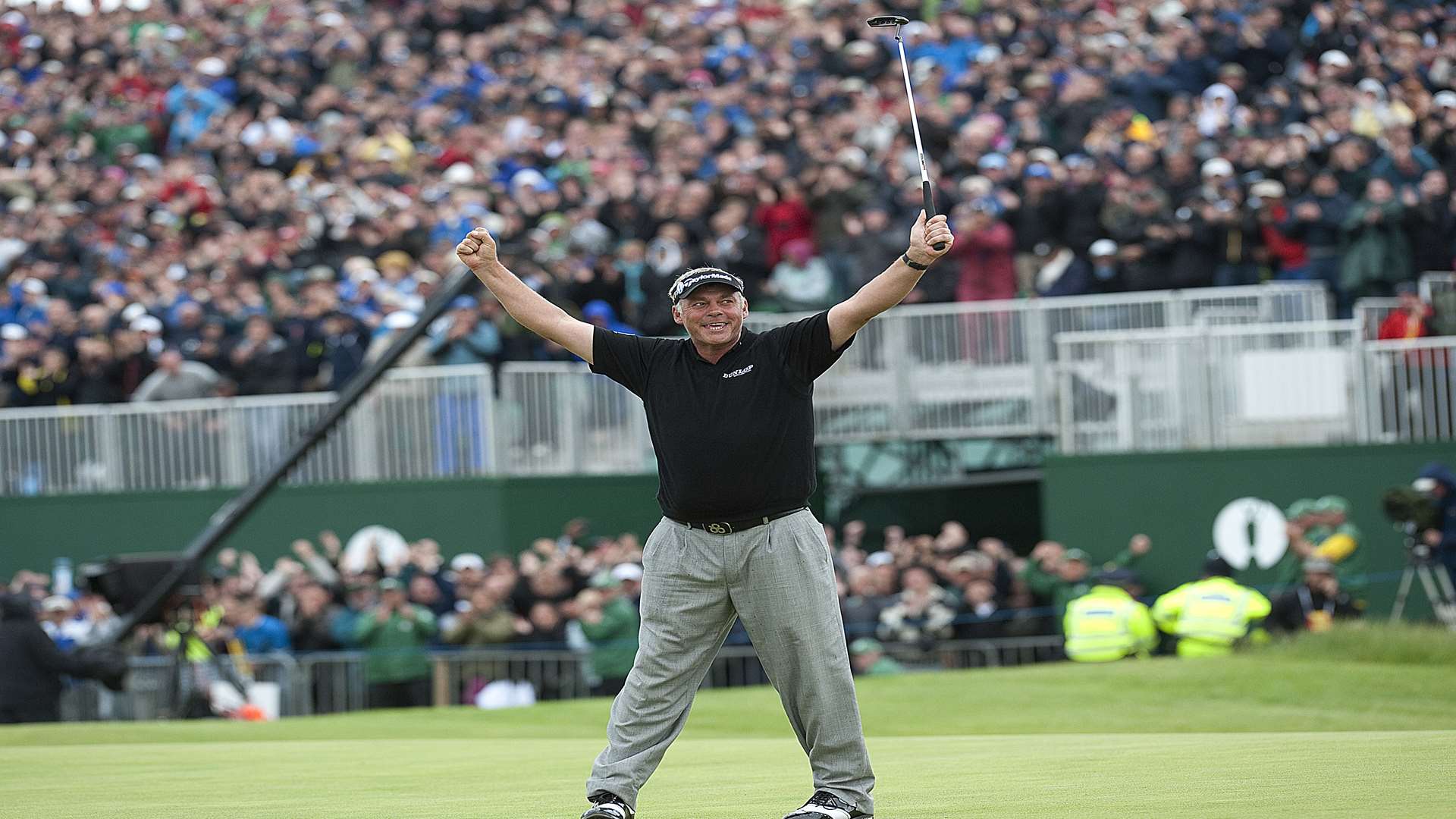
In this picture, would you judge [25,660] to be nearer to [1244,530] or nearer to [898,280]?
[898,280]

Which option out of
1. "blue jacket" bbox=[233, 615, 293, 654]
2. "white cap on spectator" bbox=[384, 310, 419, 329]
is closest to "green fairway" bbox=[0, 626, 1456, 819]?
"blue jacket" bbox=[233, 615, 293, 654]

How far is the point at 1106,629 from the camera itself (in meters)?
17.9

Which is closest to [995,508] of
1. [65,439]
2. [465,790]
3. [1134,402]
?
[1134,402]

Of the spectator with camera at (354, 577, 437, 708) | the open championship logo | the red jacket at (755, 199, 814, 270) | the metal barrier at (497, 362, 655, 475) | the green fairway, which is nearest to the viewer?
the green fairway

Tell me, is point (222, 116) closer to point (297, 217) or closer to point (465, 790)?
point (297, 217)

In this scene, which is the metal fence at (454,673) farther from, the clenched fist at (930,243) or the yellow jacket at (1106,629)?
the clenched fist at (930,243)

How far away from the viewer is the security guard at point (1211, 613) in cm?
1767

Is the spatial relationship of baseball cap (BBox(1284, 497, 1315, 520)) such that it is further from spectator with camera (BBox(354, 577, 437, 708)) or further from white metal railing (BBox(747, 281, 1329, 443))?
spectator with camera (BBox(354, 577, 437, 708))

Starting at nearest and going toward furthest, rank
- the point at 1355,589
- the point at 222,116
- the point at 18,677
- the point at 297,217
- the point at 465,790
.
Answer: the point at 465,790 → the point at 18,677 → the point at 1355,589 → the point at 297,217 → the point at 222,116

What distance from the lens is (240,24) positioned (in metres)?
30.2

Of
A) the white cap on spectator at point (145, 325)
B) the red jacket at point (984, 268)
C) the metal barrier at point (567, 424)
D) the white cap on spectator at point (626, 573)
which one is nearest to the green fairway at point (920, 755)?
the white cap on spectator at point (626, 573)

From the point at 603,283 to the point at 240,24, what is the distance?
36.9 ft

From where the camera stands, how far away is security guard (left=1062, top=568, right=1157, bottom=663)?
17891mm

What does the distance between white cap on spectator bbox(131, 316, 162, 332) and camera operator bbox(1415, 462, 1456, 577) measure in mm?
12879
